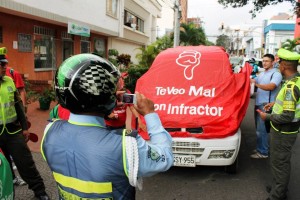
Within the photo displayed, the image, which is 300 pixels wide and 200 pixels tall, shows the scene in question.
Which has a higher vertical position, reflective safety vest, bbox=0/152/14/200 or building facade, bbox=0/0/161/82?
building facade, bbox=0/0/161/82

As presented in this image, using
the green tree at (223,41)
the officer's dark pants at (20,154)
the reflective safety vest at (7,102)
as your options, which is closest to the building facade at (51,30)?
the reflective safety vest at (7,102)

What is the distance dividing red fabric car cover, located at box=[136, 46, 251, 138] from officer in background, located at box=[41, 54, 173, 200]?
118 inches

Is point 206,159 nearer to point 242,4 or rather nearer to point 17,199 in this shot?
point 17,199

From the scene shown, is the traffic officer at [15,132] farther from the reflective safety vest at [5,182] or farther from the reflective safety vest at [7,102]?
the reflective safety vest at [5,182]

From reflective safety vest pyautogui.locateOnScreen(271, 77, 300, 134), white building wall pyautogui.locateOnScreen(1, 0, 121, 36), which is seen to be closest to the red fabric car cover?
reflective safety vest pyautogui.locateOnScreen(271, 77, 300, 134)

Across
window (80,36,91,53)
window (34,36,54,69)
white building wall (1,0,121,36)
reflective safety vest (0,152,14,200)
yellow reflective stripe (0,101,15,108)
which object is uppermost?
white building wall (1,0,121,36)

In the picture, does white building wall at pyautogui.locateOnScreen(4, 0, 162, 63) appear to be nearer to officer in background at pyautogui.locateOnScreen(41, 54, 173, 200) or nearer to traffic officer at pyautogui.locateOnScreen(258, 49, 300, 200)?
traffic officer at pyautogui.locateOnScreen(258, 49, 300, 200)

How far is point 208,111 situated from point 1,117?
2690mm

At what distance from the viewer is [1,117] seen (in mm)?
3506

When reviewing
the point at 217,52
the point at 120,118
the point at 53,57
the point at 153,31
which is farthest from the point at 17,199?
the point at 153,31

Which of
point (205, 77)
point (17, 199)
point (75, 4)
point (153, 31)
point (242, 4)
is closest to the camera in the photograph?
point (17, 199)

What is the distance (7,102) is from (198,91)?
269 cm

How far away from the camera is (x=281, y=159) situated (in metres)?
3.73

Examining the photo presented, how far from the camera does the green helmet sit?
4.71ft
